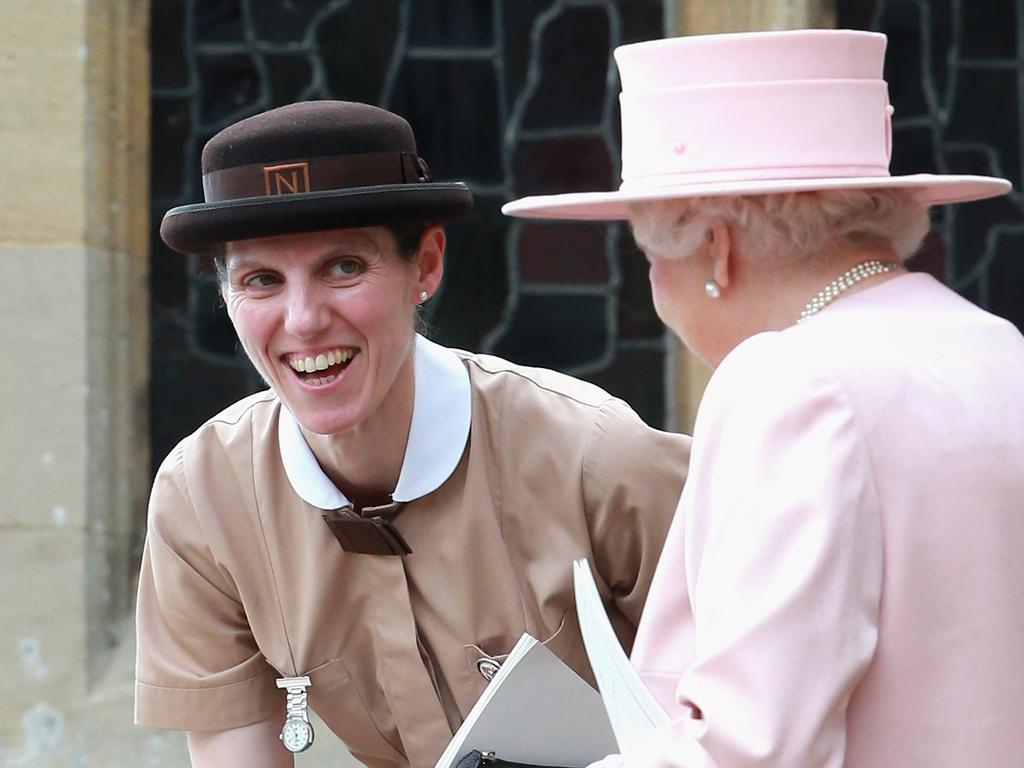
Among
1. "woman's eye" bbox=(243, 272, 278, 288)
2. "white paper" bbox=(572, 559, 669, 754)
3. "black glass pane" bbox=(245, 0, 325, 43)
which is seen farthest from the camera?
"black glass pane" bbox=(245, 0, 325, 43)

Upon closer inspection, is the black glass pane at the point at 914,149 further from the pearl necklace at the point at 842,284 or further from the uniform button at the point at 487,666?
the pearl necklace at the point at 842,284

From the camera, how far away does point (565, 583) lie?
285 centimetres

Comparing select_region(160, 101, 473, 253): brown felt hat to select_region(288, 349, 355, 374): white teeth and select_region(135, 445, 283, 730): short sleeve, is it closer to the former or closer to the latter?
select_region(288, 349, 355, 374): white teeth

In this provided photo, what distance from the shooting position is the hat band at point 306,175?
2.65m

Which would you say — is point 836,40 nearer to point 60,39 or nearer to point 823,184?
point 823,184

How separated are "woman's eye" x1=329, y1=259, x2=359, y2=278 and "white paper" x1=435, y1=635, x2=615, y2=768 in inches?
27.1

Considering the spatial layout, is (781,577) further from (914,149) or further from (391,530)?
(914,149)

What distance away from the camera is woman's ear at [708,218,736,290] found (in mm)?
1951

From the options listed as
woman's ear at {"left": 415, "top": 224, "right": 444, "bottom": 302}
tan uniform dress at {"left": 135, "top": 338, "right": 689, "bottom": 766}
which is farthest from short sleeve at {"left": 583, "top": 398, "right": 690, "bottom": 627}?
woman's ear at {"left": 415, "top": 224, "right": 444, "bottom": 302}

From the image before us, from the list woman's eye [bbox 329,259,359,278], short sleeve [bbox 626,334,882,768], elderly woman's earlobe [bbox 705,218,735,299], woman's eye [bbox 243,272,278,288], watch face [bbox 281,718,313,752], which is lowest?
watch face [bbox 281,718,313,752]

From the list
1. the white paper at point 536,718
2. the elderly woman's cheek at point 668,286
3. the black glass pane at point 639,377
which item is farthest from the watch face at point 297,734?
the black glass pane at point 639,377

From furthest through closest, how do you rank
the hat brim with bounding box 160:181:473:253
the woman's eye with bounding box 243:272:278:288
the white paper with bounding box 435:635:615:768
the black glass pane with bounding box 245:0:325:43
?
the black glass pane with bounding box 245:0:325:43 → the woman's eye with bounding box 243:272:278:288 → the hat brim with bounding box 160:181:473:253 → the white paper with bounding box 435:635:615:768

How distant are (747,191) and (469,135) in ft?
11.2

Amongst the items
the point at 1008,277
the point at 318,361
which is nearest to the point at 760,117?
the point at 318,361
